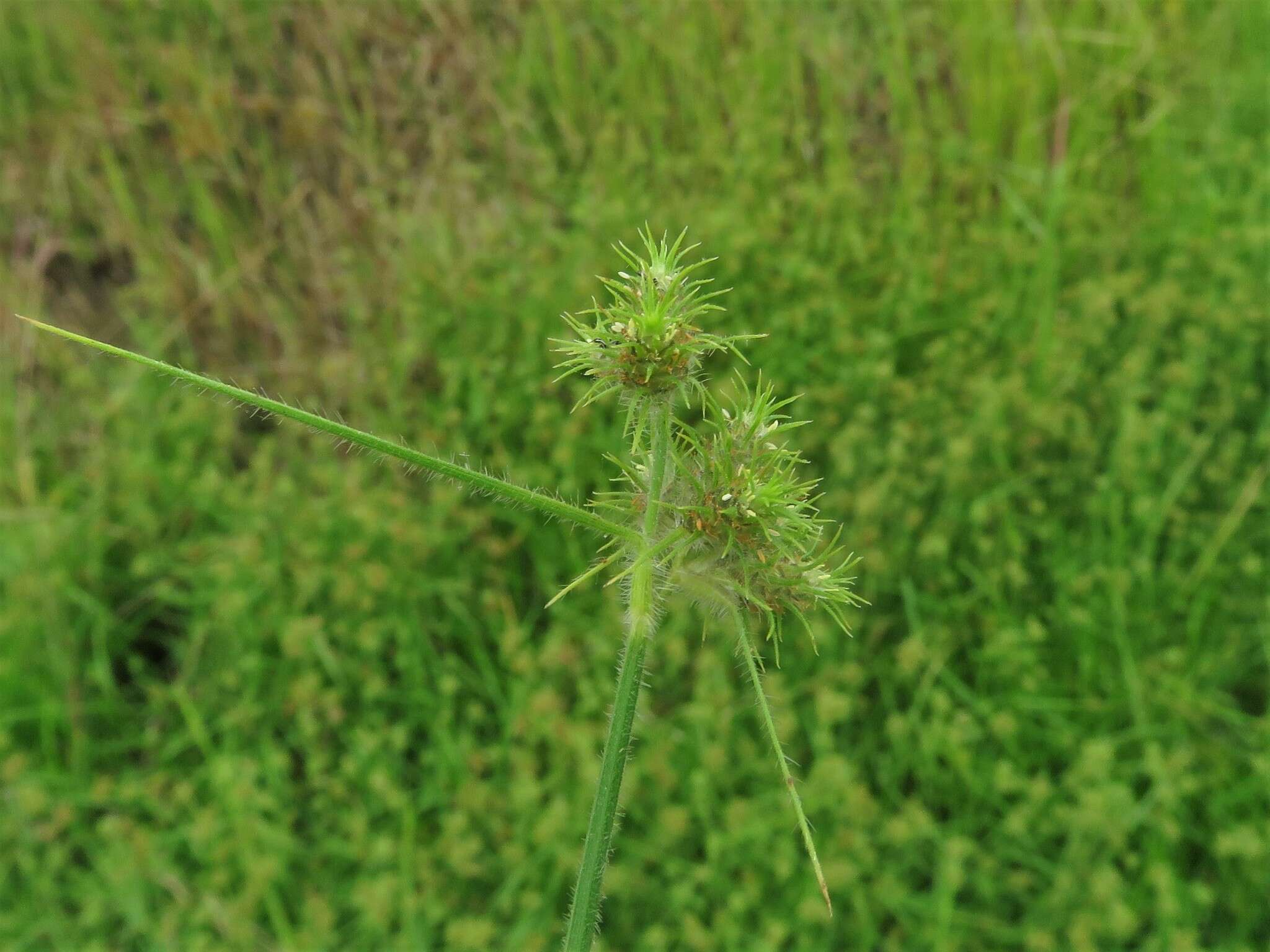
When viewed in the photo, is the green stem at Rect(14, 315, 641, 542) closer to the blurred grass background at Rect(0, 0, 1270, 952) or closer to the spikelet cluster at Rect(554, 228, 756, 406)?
the spikelet cluster at Rect(554, 228, 756, 406)

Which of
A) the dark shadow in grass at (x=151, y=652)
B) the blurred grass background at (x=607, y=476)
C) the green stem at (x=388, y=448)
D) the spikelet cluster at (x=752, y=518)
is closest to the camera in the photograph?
the green stem at (x=388, y=448)

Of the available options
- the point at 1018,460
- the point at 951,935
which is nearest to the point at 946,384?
the point at 1018,460

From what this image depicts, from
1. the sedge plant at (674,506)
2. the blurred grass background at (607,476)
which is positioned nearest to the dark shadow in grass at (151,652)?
the blurred grass background at (607,476)

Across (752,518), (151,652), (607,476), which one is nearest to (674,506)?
(752,518)

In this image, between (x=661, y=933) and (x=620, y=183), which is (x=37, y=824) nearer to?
(x=661, y=933)

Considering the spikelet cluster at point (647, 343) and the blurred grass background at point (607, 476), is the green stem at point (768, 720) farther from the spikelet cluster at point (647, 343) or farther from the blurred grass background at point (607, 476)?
the blurred grass background at point (607, 476)

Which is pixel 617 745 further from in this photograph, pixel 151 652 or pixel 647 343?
pixel 151 652
